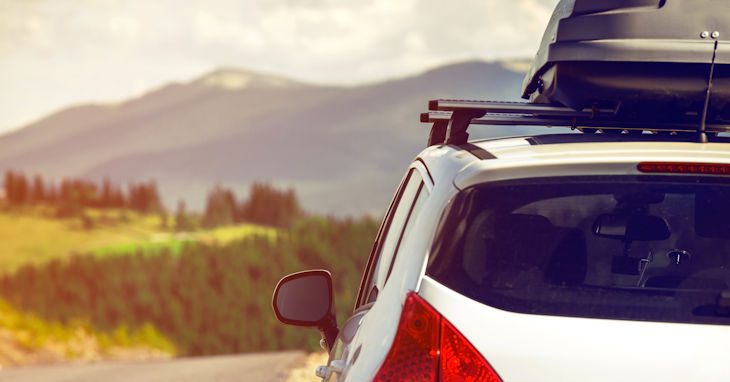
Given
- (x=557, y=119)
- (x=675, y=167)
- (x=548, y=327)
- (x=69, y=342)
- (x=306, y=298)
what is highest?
(x=557, y=119)

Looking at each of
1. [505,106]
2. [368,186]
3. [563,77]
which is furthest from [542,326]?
[368,186]

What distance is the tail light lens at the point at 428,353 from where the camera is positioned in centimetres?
371

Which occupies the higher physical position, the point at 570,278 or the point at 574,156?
the point at 574,156

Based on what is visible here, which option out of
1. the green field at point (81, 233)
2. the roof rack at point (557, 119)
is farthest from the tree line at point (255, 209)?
the roof rack at point (557, 119)

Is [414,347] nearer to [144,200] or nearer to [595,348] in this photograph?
[595,348]

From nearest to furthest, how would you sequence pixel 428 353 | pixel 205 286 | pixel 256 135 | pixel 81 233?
pixel 428 353
pixel 205 286
pixel 81 233
pixel 256 135

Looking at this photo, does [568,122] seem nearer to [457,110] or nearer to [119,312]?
[457,110]

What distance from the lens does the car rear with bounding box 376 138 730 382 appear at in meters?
3.64

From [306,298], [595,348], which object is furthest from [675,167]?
[306,298]

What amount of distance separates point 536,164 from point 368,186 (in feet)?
316

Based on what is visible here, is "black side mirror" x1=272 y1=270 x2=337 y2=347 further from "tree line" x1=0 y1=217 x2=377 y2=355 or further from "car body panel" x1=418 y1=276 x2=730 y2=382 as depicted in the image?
"tree line" x1=0 y1=217 x2=377 y2=355

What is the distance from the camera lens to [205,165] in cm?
12456

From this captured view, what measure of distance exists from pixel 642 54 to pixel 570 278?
1.58 metres

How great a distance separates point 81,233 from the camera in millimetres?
47719
